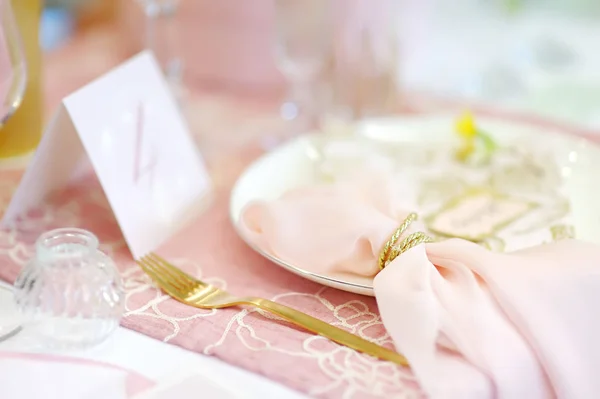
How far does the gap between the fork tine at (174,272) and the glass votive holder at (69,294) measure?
11 cm

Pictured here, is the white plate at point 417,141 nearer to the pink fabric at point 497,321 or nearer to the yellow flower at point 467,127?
the yellow flower at point 467,127

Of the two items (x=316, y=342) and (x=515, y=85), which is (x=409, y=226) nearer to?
(x=316, y=342)

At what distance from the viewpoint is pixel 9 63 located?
73 cm

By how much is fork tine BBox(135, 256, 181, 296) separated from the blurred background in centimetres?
37

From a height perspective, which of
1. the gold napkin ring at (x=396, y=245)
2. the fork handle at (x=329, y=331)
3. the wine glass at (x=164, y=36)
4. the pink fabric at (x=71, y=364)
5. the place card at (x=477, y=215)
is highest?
the wine glass at (x=164, y=36)

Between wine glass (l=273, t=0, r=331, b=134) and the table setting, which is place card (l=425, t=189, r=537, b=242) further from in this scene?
wine glass (l=273, t=0, r=331, b=134)

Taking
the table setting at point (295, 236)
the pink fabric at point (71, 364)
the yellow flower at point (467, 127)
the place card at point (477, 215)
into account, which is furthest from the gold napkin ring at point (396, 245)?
the yellow flower at point (467, 127)

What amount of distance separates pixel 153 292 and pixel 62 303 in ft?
0.41

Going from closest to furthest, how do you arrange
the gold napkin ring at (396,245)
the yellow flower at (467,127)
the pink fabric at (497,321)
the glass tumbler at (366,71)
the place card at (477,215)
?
the pink fabric at (497,321) < the gold napkin ring at (396,245) < the place card at (477,215) < the yellow flower at (467,127) < the glass tumbler at (366,71)

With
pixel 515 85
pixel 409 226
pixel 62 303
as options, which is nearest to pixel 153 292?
pixel 62 303

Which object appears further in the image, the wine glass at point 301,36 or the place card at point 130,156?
the wine glass at point 301,36

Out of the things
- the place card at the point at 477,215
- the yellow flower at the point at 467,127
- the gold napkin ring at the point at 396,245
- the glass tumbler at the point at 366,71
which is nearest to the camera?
the gold napkin ring at the point at 396,245

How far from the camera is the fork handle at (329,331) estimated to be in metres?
0.60

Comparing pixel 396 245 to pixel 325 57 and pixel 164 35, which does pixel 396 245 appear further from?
pixel 164 35
